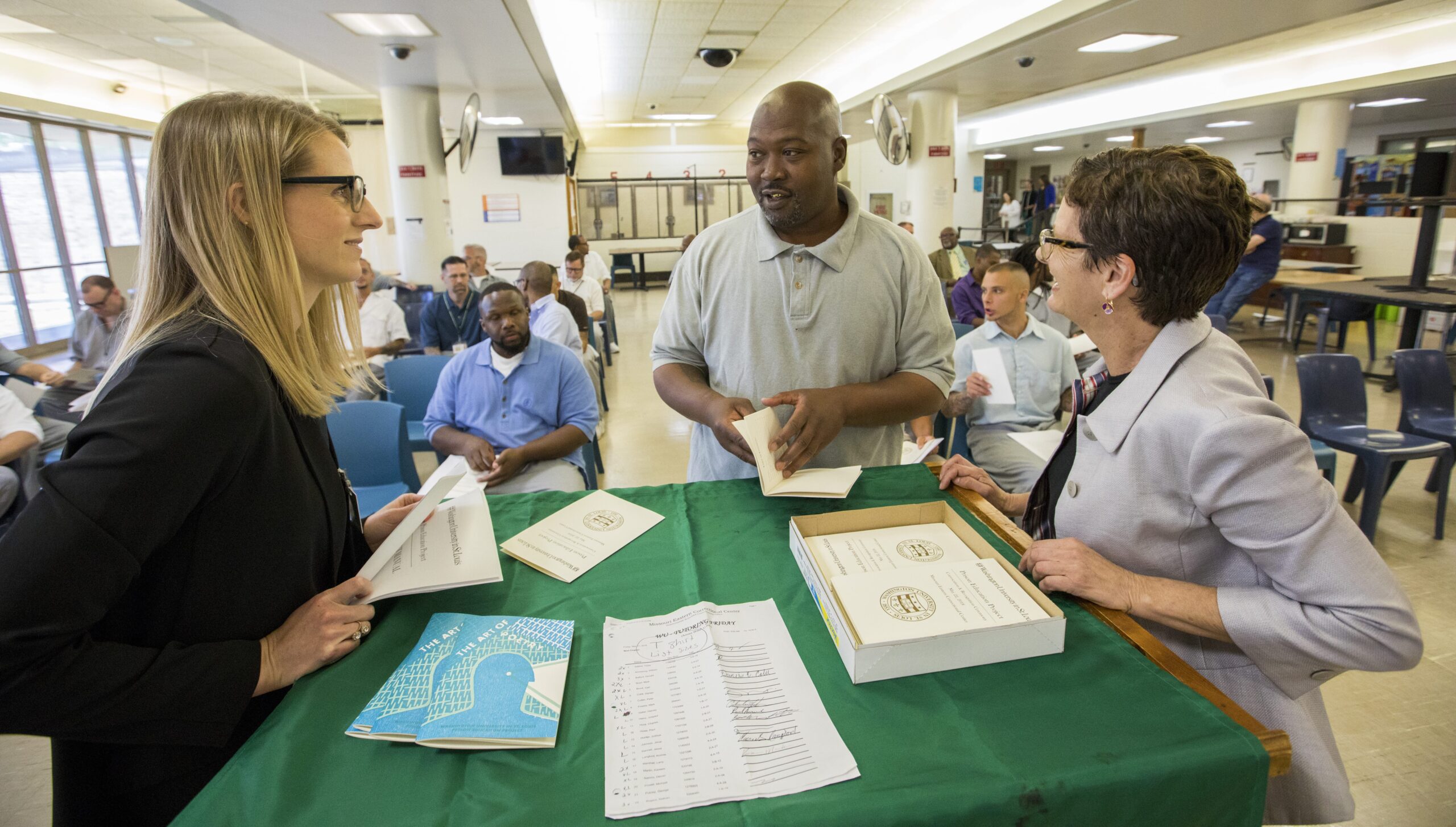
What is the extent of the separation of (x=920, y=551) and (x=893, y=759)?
49 centimetres

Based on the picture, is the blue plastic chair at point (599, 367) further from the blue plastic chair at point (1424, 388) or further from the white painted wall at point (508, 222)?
the white painted wall at point (508, 222)

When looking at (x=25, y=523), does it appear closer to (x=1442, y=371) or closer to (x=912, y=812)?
(x=912, y=812)

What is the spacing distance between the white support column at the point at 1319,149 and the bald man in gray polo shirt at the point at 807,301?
13.5m

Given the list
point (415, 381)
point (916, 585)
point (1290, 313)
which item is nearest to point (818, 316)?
point (916, 585)

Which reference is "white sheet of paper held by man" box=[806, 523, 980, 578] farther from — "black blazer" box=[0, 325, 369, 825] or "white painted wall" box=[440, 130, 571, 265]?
"white painted wall" box=[440, 130, 571, 265]

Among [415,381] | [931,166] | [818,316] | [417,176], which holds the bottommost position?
[415,381]

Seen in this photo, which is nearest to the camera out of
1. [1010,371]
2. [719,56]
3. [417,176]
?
[1010,371]

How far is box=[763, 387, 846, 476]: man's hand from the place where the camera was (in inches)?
59.1

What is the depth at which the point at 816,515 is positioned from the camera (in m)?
1.32

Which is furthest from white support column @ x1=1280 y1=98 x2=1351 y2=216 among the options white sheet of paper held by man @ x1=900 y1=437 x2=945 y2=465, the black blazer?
the black blazer

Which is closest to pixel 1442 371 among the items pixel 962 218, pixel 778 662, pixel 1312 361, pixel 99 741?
pixel 1312 361

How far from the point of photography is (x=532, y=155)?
12.5 m

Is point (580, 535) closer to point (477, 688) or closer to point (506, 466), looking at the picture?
point (477, 688)

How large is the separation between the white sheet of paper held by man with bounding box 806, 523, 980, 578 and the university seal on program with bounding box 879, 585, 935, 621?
9 cm
